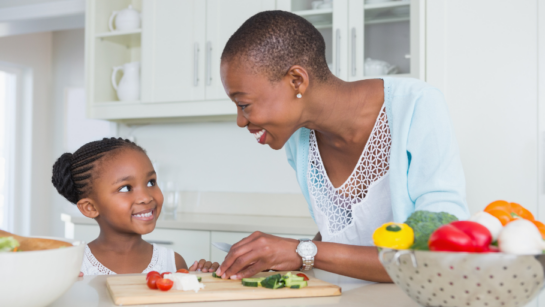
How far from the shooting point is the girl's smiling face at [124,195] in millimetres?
1373

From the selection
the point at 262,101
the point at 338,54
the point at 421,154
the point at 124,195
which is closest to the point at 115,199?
the point at 124,195

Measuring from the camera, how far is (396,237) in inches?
21.3

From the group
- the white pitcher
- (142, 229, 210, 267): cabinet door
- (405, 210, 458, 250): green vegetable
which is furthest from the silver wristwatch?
the white pitcher

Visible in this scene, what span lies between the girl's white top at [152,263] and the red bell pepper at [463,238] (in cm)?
106

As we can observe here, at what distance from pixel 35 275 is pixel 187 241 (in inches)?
71.1

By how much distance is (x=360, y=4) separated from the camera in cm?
228

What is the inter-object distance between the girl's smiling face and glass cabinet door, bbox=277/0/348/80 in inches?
47.9

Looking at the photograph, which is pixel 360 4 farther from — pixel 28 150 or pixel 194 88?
pixel 28 150

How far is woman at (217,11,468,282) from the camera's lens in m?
0.93

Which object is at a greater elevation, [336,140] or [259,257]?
[336,140]

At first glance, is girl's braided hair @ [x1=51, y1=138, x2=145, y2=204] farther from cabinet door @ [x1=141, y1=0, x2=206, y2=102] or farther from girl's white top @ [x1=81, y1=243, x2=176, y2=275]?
cabinet door @ [x1=141, y1=0, x2=206, y2=102]

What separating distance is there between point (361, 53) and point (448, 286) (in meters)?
1.88

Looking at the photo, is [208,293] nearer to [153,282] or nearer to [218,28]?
[153,282]

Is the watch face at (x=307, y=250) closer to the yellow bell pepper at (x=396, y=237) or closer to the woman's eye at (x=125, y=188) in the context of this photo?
the yellow bell pepper at (x=396, y=237)
